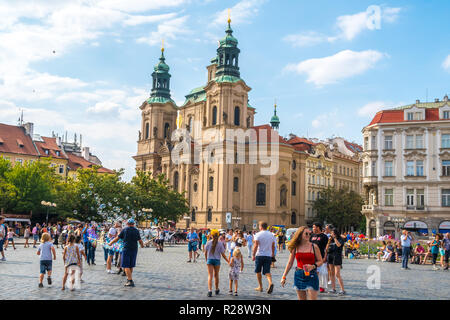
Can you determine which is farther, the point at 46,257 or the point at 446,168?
the point at 446,168

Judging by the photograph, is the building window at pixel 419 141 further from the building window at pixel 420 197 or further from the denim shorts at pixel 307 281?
the denim shorts at pixel 307 281

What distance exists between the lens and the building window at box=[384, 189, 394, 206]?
2084 inches

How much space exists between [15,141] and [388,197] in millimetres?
55345

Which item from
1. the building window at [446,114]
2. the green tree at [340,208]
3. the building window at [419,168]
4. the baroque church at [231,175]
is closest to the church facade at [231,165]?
the baroque church at [231,175]

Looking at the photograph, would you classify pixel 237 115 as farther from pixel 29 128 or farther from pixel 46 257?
pixel 46 257

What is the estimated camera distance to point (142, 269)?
19.1 m

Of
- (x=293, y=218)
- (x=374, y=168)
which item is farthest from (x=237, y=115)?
(x=374, y=168)

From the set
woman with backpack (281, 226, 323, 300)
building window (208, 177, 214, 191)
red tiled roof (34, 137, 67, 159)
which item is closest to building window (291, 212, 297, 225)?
building window (208, 177, 214, 191)

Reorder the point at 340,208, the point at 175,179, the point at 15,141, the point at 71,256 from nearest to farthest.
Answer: the point at 71,256, the point at 340,208, the point at 15,141, the point at 175,179

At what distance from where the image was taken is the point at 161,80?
3538 inches

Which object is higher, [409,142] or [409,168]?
[409,142]

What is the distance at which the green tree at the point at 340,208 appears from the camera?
76.1m

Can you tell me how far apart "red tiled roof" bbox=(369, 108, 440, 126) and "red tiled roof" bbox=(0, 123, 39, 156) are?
2036 inches

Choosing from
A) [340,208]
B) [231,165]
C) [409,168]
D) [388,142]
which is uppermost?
[388,142]
